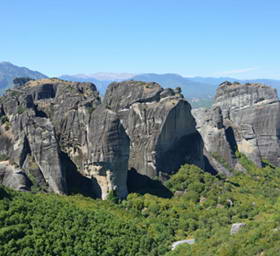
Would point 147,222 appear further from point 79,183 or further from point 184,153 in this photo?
point 184,153

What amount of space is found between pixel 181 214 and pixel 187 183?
376 inches

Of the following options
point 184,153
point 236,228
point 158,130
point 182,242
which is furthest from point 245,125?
point 182,242

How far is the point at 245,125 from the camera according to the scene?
79438 mm

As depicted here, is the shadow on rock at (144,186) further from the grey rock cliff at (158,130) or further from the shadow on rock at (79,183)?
the shadow on rock at (79,183)

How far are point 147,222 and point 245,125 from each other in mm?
38628

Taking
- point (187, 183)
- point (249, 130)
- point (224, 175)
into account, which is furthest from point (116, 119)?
point (249, 130)

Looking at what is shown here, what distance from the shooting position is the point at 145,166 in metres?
62.1

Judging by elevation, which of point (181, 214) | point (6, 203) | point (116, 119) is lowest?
point (181, 214)

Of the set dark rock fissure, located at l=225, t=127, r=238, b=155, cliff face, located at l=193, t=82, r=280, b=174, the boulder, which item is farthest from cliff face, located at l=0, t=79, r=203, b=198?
the boulder

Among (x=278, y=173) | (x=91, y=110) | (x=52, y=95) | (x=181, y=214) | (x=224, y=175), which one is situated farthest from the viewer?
(x=52, y=95)

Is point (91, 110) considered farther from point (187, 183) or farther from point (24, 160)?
point (187, 183)

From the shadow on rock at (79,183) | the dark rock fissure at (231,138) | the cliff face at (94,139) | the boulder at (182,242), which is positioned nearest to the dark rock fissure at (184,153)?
the cliff face at (94,139)

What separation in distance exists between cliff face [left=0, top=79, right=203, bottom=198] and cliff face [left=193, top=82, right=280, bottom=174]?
36.0ft

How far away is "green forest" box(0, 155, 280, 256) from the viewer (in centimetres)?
3531
